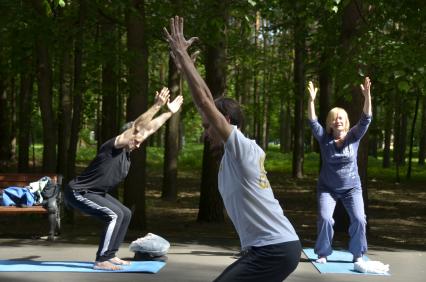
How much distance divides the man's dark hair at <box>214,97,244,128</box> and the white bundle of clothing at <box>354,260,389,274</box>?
432cm

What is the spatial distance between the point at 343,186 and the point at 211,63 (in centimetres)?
606

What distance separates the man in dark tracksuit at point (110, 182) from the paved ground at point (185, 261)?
43 cm

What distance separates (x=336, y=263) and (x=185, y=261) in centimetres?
183

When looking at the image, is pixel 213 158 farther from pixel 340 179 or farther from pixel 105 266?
pixel 105 266

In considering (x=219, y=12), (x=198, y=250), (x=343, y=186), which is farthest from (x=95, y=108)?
(x=343, y=186)

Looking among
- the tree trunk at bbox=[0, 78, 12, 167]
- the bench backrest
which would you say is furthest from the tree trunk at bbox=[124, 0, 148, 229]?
the tree trunk at bbox=[0, 78, 12, 167]

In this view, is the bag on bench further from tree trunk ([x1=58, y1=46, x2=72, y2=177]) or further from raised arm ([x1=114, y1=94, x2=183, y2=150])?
tree trunk ([x1=58, y1=46, x2=72, y2=177])

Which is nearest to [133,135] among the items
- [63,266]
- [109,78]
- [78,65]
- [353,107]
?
[63,266]

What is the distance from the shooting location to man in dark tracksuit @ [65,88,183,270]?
24.8 feet

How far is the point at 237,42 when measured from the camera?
2164 cm

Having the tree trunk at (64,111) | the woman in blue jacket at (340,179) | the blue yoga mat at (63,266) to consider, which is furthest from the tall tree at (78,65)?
the woman in blue jacket at (340,179)

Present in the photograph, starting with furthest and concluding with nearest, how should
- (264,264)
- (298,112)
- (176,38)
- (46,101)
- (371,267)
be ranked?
(298,112) → (46,101) → (371,267) → (176,38) → (264,264)

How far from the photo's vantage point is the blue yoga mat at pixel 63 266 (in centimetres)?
777

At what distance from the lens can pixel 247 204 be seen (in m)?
3.89
